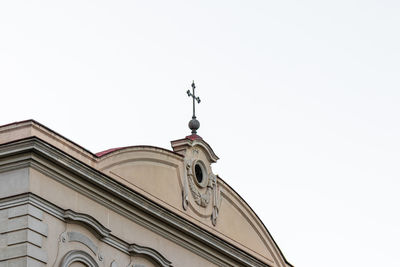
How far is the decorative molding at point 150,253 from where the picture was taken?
3438 cm

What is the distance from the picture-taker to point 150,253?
3491cm

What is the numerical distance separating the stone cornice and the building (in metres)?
0.02

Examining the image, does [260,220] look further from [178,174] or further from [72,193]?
[72,193]

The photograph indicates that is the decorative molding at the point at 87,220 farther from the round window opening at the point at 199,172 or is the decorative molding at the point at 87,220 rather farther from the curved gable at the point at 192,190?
the round window opening at the point at 199,172

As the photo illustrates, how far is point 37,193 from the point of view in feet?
103

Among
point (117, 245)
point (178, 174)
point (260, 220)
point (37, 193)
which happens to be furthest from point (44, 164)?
point (260, 220)

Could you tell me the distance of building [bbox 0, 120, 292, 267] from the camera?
103 feet

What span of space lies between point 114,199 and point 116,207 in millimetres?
261

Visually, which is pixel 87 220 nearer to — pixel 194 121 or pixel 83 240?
pixel 83 240

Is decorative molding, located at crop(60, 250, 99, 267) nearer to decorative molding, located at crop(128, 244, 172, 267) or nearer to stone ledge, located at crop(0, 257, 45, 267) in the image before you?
stone ledge, located at crop(0, 257, 45, 267)

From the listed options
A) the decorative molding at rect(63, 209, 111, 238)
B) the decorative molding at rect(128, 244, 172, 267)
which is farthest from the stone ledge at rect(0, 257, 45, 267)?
the decorative molding at rect(128, 244, 172, 267)

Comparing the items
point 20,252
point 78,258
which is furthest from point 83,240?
point 20,252

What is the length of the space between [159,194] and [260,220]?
6.04m

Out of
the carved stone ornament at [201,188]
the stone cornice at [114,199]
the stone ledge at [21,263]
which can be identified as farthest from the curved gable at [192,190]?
the stone ledge at [21,263]
